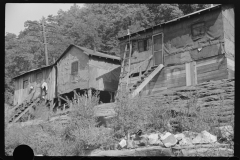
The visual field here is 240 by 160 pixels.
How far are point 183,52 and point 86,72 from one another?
843cm

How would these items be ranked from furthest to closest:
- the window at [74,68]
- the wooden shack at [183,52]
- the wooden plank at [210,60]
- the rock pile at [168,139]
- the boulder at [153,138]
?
the window at [74,68] → the wooden shack at [183,52] → the wooden plank at [210,60] → the boulder at [153,138] → the rock pile at [168,139]

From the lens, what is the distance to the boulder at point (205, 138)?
10.9m

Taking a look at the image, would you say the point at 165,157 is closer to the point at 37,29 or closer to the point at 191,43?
the point at 191,43

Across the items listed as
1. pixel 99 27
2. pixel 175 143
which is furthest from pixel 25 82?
pixel 175 143

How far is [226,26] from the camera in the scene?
18.5 meters

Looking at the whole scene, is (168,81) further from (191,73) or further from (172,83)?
(191,73)

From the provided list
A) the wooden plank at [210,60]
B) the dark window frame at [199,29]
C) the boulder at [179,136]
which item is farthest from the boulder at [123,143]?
the dark window frame at [199,29]

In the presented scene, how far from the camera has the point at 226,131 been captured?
36.2ft

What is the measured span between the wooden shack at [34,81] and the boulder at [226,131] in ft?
60.8

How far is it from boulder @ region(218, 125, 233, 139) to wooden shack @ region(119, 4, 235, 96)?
6861mm

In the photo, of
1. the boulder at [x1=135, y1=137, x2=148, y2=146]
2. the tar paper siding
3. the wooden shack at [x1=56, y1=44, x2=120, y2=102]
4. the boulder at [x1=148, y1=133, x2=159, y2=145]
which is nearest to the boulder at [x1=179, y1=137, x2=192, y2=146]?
the boulder at [x1=148, y1=133, x2=159, y2=145]

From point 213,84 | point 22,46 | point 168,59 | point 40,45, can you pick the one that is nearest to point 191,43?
point 168,59

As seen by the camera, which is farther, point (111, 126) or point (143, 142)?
point (111, 126)

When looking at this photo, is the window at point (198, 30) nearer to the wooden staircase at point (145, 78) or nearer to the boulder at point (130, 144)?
the wooden staircase at point (145, 78)
